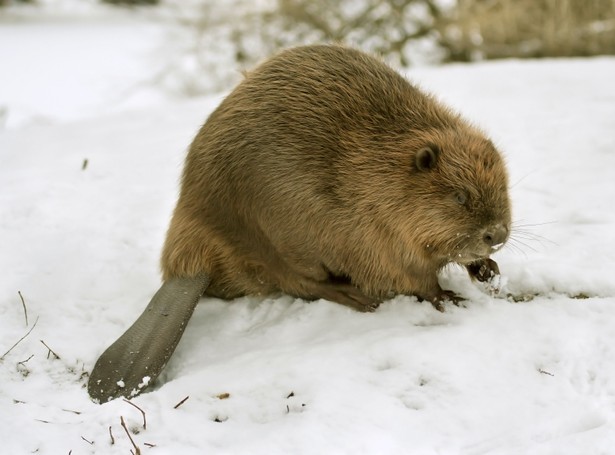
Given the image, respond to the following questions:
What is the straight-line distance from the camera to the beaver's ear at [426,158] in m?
2.60

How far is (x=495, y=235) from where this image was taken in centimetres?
252

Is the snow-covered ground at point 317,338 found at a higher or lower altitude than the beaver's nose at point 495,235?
lower

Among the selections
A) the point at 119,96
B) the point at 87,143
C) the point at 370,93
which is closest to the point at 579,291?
the point at 370,93

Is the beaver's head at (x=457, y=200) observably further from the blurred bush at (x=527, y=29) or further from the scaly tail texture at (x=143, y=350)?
the blurred bush at (x=527, y=29)

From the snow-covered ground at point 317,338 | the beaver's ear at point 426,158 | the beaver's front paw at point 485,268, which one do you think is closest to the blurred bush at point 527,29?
the snow-covered ground at point 317,338

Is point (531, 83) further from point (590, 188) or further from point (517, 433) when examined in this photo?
point (517, 433)

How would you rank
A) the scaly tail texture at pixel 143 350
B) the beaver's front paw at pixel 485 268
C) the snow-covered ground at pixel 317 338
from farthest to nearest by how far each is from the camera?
the beaver's front paw at pixel 485 268 → the scaly tail texture at pixel 143 350 → the snow-covered ground at pixel 317 338

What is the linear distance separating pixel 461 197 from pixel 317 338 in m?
0.79

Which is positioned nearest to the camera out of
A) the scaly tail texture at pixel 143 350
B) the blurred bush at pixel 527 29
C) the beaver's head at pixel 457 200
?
the scaly tail texture at pixel 143 350

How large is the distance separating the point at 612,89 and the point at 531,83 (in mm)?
644

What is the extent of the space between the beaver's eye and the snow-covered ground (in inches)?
18.0

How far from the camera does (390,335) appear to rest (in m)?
2.62

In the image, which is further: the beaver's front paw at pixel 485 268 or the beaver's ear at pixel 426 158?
the beaver's front paw at pixel 485 268

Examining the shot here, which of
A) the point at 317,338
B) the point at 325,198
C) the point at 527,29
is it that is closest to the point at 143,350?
the point at 317,338
